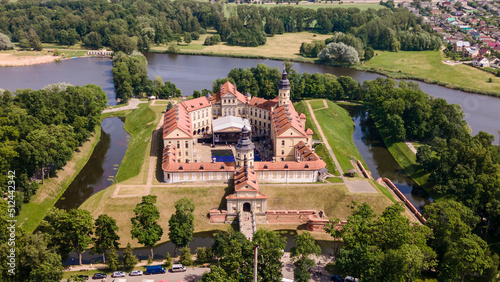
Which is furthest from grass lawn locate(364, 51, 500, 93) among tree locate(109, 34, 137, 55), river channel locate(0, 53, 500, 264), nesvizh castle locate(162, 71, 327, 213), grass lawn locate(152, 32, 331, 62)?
tree locate(109, 34, 137, 55)

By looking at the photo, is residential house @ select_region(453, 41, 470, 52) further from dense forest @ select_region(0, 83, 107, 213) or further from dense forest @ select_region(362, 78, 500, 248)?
dense forest @ select_region(0, 83, 107, 213)

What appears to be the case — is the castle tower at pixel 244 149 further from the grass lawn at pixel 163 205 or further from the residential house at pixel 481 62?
the residential house at pixel 481 62

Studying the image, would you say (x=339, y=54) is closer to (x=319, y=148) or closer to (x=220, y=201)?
(x=319, y=148)

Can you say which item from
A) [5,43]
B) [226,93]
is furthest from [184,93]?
[5,43]

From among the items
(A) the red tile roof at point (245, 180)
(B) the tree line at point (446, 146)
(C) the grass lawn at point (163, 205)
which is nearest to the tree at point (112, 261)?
(C) the grass lawn at point (163, 205)

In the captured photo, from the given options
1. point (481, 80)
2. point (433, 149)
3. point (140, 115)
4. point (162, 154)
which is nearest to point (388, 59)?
point (481, 80)

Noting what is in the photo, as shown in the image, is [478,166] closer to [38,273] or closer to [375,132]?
[375,132]

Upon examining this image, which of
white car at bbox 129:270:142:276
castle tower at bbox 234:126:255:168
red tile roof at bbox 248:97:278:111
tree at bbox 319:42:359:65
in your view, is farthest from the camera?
tree at bbox 319:42:359:65
